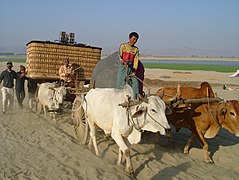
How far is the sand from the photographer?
547 centimetres

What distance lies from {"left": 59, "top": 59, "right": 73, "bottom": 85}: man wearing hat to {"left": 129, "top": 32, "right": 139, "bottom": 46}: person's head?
3730 millimetres

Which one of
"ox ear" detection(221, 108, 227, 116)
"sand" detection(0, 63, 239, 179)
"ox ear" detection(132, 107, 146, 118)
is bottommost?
"sand" detection(0, 63, 239, 179)

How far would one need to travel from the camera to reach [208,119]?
7.09 metres

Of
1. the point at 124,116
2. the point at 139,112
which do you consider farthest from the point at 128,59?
the point at 139,112

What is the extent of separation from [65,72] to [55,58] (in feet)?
2.82

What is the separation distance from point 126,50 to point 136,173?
2.48 metres

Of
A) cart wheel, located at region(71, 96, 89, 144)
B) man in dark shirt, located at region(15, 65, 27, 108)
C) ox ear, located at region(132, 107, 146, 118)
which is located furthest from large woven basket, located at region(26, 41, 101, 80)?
ox ear, located at region(132, 107, 146, 118)

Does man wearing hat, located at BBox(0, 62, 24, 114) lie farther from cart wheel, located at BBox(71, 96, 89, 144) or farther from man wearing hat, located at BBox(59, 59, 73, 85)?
cart wheel, located at BBox(71, 96, 89, 144)

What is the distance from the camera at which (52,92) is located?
10031 mm

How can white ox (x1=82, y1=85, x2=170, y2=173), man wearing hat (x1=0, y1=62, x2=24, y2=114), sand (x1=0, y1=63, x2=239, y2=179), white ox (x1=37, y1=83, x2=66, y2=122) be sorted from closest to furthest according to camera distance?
white ox (x1=82, y1=85, x2=170, y2=173), sand (x1=0, y1=63, x2=239, y2=179), white ox (x1=37, y1=83, x2=66, y2=122), man wearing hat (x1=0, y1=62, x2=24, y2=114)

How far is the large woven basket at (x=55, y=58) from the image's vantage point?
10.1 metres

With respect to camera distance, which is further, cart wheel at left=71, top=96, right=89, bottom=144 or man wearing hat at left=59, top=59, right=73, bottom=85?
man wearing hat at left=59, top=59, right=73, bottom=85

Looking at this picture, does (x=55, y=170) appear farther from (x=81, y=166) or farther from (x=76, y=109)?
(x=76, y=109)

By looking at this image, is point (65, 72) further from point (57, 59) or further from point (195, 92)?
point (195, 92)
